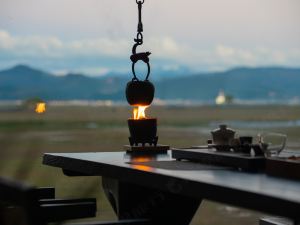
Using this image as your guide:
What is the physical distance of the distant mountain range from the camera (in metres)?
9.58

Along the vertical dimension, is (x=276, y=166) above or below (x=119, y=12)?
below

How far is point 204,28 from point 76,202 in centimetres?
634

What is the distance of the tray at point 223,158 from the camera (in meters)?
2.54

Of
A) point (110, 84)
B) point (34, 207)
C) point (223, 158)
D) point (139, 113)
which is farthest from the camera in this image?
point (110, 84)

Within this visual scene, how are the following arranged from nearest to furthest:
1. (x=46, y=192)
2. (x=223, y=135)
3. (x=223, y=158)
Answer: (x=223, y=158)
(x=223, y=135)
(x=46, y=192)

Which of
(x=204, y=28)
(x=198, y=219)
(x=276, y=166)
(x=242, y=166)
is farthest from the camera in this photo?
(x=204, y=28)

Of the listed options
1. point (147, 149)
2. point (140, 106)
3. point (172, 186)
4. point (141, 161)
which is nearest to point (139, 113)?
point (140, 106)

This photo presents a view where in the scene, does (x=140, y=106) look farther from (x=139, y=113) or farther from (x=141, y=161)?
(x=141, y=161)

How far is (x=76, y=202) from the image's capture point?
2828 mm

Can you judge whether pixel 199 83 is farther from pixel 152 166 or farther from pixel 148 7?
pixel 152 166

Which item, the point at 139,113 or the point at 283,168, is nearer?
the point at 283,168

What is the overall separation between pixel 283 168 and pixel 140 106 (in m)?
1.56

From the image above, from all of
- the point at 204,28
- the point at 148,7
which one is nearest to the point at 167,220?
the point at 148,7

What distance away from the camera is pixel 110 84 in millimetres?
17250
